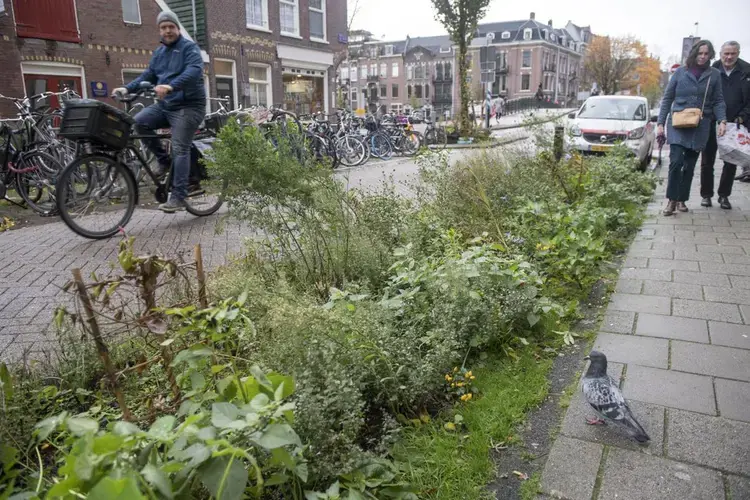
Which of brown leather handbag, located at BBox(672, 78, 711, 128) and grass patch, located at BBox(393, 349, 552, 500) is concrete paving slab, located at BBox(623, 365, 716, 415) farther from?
brown leather handbag, located at BBox(672, 78, 711, 128)

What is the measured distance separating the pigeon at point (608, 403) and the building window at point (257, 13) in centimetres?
1955

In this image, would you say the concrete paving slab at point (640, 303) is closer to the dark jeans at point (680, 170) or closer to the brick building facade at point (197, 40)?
the dark jeans at point (680, 170)

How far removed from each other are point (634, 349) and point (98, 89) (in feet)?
51.5

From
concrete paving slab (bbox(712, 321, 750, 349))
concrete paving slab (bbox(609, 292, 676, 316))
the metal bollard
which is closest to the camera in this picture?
concrete paving slab (bbox(712, 321, 750, 349))

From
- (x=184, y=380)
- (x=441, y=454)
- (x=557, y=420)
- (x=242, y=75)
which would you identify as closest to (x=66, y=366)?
(x=184, y=380)

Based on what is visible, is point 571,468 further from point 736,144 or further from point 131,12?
point 131,12

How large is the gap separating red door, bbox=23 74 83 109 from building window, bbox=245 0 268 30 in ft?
22.1

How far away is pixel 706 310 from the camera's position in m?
3.53

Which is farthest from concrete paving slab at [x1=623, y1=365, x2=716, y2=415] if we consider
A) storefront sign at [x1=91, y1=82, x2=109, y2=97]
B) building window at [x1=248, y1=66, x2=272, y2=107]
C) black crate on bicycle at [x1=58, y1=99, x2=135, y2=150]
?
building window at [x1=248, y1=66, x2=272, y2=107]

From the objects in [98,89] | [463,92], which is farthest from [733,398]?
[463,92]

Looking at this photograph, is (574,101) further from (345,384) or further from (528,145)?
(345,384)

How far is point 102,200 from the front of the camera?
5113 mm

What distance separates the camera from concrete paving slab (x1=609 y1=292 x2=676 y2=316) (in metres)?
3.54

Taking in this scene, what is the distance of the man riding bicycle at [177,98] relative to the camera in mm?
5449
